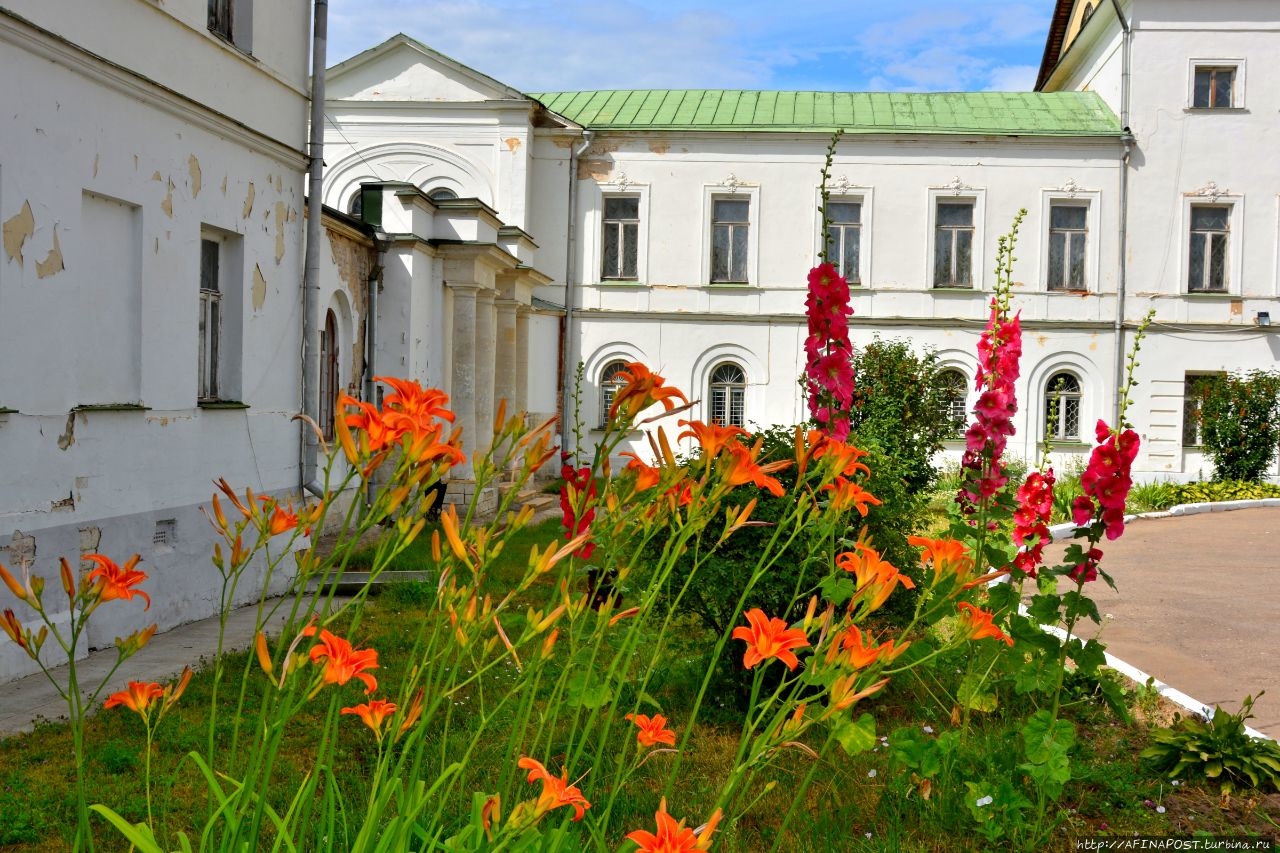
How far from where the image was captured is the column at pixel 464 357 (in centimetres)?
1630

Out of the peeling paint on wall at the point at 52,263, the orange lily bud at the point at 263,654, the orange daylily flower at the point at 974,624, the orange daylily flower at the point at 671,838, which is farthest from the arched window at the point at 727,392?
the orange daylily flower at the point at 671,838

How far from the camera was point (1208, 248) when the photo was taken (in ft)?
79.6

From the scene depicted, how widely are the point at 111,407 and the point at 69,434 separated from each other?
16.2 inches

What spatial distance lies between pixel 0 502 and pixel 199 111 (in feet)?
11.0

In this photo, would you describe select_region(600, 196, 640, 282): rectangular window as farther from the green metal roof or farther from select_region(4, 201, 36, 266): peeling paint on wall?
select_region(4, 201, 36, 266): peeling paint on wall

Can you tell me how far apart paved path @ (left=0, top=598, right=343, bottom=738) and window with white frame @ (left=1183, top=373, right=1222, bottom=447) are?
66.9 feet

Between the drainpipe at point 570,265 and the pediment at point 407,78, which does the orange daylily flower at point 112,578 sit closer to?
the drainpipe at point 570,265

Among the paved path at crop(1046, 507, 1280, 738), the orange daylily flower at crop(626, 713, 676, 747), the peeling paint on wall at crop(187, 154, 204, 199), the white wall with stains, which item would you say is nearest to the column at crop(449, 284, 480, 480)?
the white wall with stains

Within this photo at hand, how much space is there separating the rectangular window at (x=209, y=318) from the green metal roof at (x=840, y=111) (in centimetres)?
1614

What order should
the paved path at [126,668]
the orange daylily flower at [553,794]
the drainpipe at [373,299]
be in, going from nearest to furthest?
the orange daylily flower at [553,794] < the paved path at [126,668] < the drainpipe at [373,299]

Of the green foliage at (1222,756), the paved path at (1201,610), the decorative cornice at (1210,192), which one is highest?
the decorative cornice at (1210,192)

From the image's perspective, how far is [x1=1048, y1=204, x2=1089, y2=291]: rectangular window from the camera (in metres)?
24.6

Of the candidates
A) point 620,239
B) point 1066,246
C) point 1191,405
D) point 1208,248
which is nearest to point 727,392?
point 620,239

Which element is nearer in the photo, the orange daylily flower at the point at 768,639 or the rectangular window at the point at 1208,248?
the orange daylily flower at the point at 768,639
